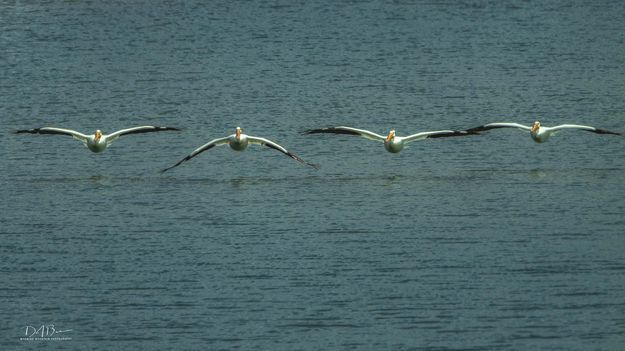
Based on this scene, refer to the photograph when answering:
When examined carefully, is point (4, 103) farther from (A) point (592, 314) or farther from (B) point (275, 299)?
(A) point (592, 314)

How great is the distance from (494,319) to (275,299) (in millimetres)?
6344

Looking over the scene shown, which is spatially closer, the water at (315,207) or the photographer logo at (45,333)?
the photographer logo at (45,333)

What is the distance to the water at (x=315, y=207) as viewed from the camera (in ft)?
144

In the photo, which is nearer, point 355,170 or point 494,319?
point 494,319

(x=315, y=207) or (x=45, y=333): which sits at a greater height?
(x=315, y=207)

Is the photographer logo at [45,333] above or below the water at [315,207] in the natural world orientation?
below

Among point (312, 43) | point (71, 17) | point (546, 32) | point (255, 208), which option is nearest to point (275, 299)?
point (255, 208)

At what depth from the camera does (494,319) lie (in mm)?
43938

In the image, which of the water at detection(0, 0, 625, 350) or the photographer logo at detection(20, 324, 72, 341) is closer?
the photographer logo at detection(20, 324, 72, 341)

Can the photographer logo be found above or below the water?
below

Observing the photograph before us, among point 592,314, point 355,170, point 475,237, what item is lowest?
point 592,314

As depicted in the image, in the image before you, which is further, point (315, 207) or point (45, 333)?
Answer: point (315, 207)

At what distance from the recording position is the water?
144ft

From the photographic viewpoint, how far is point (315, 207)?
54906mm
